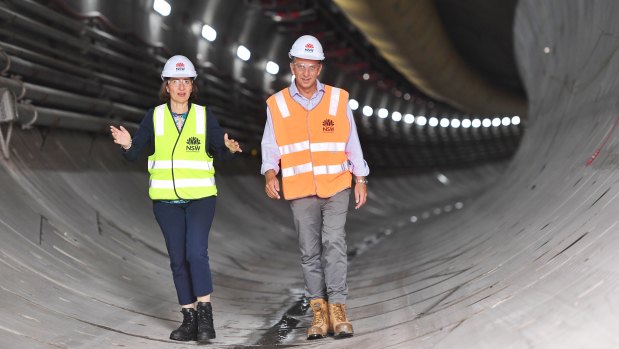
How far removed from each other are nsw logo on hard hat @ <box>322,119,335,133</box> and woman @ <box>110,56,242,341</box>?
0.59 metres

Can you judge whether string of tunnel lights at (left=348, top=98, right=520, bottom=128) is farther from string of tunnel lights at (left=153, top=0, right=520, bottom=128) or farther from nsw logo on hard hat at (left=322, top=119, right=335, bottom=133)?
nsw logo on hard hat at (left=322, top=119, right=335, bottom=133)

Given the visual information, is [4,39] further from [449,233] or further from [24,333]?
[449,233]

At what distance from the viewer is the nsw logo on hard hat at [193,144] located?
5969 millimetres

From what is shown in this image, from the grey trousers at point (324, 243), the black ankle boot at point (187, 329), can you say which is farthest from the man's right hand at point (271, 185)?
the black ankle boot at point (187, 329)

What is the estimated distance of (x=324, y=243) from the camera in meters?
5.91

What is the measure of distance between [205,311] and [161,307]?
4.27ft

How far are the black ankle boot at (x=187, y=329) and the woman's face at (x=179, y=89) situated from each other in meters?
Result: 1.36

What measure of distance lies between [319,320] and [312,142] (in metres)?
1.14

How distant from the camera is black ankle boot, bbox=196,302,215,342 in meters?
5.90

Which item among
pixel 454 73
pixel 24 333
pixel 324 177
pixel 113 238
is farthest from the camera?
pixel 454 73

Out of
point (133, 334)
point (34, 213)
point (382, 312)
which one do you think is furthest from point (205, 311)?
point (34, 213)

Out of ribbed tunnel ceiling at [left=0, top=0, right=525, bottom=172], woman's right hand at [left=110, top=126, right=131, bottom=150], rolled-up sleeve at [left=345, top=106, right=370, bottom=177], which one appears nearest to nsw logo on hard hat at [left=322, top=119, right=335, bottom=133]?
rolled-up sleeve at [left=345, top=106, right=370, bottom=177]

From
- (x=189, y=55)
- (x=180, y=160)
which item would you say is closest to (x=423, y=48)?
(x=189, y=55)

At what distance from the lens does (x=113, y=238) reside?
912 cm
